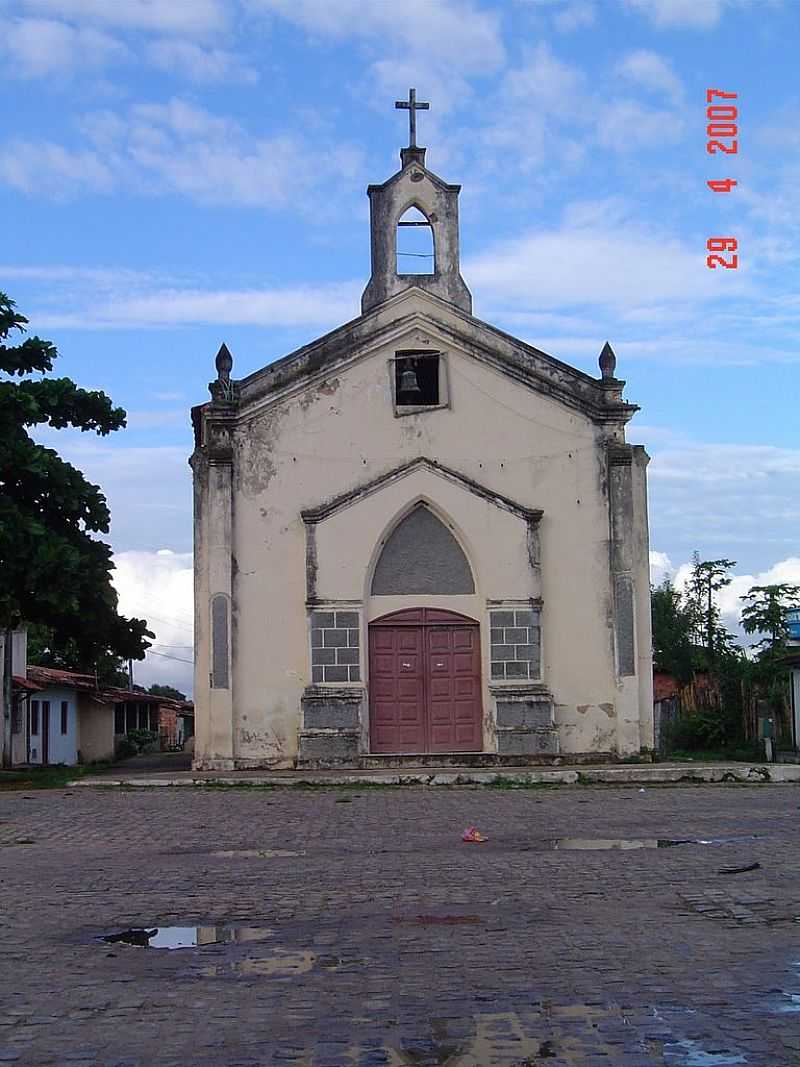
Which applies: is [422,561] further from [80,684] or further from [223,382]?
[80,684]

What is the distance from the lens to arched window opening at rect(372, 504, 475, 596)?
2478 centimetres

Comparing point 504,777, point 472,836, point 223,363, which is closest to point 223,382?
point 223,363

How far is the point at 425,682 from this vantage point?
2464 cm

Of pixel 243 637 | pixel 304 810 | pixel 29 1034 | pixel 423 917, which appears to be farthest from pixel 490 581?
pixel 29 1034

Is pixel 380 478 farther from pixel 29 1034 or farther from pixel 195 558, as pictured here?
pixel 29 1034

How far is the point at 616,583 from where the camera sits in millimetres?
24688

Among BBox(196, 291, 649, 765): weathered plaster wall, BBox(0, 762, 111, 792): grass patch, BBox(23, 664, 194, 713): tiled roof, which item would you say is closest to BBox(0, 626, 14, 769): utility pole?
BBox(23, 664, 194, 713): tiled roof

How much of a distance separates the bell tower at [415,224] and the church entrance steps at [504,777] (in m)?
9.17

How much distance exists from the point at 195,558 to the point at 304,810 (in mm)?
8191

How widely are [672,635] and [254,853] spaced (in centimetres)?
4115

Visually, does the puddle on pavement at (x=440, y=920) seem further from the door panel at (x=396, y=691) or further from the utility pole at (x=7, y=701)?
the utility pole at (x=7, y=701)

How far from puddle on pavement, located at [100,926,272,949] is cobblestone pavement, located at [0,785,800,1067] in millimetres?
89

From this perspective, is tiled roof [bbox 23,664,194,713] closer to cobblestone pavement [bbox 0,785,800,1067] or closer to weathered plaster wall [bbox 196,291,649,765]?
weathered plaster wall [bbox 196,291,649,765]

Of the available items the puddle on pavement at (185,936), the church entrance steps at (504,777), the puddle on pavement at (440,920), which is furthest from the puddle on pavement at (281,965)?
the church entrance steps at (504,777)
